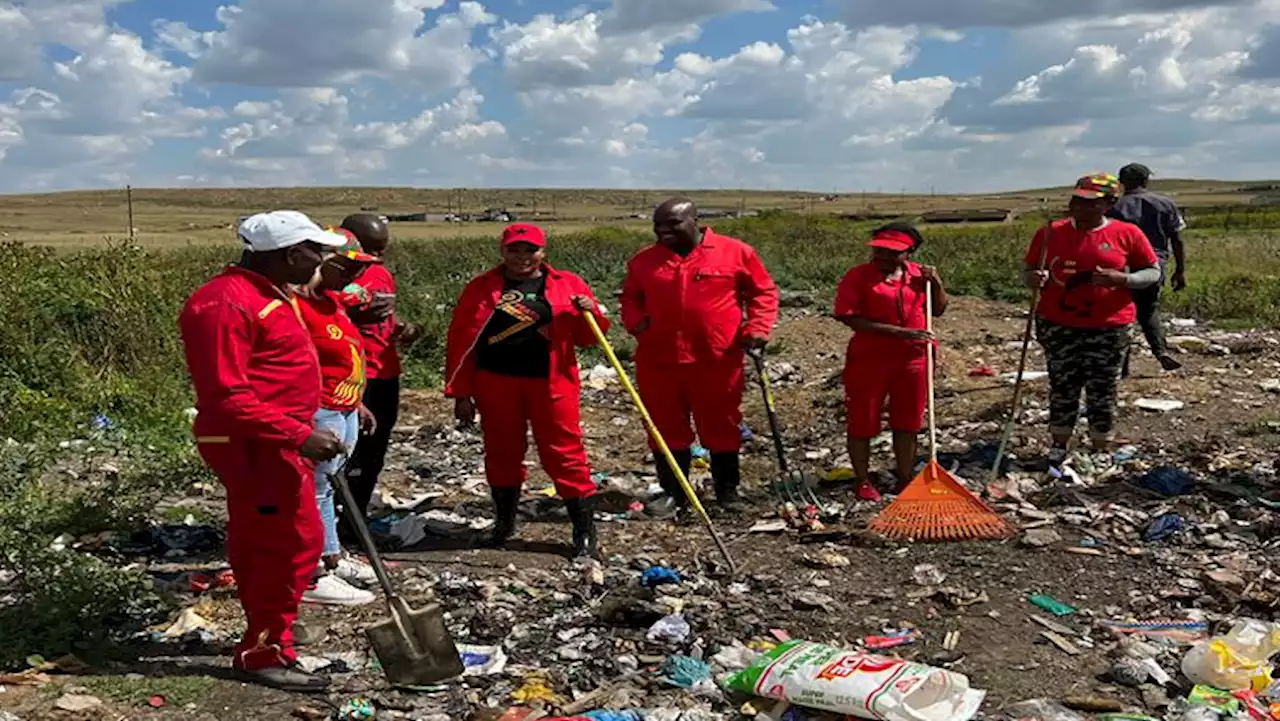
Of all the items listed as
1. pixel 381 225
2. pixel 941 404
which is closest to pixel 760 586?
pixel 381 225

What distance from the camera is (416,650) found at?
4.29 meters

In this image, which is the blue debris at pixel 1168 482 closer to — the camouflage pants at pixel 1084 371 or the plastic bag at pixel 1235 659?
the camouflage pants at pixel 1084 371

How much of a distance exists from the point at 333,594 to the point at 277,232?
1904 millimetres

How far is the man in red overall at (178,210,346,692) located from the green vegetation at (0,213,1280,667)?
0.88 metres

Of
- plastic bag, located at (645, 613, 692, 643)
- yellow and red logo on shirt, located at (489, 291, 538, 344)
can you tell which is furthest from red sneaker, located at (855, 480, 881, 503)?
plastic bag, located at (645, 613, 692, 643)

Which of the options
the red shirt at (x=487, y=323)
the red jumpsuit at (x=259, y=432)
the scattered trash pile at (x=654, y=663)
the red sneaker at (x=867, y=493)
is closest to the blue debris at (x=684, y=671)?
the scattered trash pile at (x=654, y=663)

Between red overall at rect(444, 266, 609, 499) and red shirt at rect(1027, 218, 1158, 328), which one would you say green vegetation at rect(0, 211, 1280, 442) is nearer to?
red overall at rect(444, 266, 609, 499)

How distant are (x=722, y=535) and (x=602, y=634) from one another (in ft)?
5.68

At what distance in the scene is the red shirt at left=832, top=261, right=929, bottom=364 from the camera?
6449 mm

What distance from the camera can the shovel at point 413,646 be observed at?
4.27m

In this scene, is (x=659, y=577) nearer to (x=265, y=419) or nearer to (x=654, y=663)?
(x=654, y=663)

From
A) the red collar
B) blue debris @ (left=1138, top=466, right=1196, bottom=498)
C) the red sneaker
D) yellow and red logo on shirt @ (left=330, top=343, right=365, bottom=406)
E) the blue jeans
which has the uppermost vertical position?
the red collar

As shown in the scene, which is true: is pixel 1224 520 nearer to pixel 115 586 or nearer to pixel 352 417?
pixel 352 417

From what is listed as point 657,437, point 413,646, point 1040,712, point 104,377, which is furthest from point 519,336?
point 104,377
